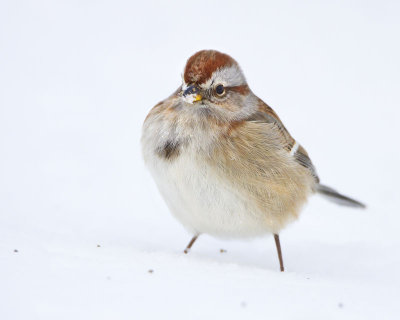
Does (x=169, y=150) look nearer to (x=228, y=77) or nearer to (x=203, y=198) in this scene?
(x=203, y=198)

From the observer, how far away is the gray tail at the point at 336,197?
19.9ft

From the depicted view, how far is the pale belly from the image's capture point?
14.8 ft

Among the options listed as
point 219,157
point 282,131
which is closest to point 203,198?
point 219,157

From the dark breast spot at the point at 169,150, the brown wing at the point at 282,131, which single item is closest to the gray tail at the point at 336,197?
the brown wing at the point at 282,131

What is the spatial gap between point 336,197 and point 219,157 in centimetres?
199

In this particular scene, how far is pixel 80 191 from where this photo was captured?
6855 millimetres

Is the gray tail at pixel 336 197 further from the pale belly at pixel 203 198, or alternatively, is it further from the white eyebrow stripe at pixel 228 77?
the white eyebrow stripe at pixel 228 77

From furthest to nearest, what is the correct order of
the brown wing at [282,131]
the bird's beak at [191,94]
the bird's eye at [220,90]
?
the brown wing at [282,131] → the bird's eye at [220,90] → the bird's beak at [191,94]

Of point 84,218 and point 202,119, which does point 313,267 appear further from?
point 84,218

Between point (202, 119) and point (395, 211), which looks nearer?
point (202, 119)

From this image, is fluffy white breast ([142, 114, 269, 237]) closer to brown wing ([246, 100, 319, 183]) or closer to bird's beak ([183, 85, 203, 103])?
bird's beak ([183, 85, 203, 103])

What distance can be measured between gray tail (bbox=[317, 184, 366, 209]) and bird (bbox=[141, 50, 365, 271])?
3.51 feet

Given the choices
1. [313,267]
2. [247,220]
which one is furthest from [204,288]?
[313,267]

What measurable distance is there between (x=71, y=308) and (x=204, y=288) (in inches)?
31.6
